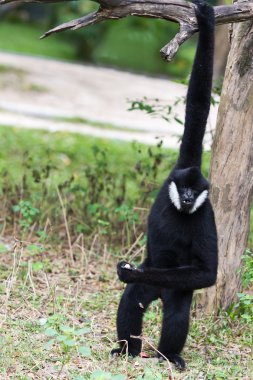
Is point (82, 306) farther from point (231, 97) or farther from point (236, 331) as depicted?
point (231, 97)

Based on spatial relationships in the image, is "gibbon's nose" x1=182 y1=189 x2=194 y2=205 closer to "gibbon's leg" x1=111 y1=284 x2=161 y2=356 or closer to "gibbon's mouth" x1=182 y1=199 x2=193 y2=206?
"gibbon's mouth" x1=182 y1=199 x2=193 y2=206

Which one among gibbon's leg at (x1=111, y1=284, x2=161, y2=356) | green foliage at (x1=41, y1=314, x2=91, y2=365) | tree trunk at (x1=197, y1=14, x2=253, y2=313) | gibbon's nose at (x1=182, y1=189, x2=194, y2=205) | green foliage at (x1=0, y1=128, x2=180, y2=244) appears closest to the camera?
green foliage at (x1=41, y1=314, x2=91, y2=365)

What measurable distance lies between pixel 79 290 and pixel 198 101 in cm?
233

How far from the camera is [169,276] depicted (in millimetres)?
5332

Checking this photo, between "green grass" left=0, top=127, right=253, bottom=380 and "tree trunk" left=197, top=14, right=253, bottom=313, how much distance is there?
0.17m

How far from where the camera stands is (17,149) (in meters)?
11.7

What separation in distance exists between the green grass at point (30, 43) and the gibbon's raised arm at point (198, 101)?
16735mm

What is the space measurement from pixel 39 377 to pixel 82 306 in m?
1.69

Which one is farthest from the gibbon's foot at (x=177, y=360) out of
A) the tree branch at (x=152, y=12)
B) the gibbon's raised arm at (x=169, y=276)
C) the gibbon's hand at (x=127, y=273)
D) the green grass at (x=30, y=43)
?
the green grass at (x=30, y=43)

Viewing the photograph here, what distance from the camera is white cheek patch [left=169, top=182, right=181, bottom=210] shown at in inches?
211

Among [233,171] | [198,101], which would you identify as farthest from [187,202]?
[233,171]

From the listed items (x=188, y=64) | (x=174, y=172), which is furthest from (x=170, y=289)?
(x=188, y=64)

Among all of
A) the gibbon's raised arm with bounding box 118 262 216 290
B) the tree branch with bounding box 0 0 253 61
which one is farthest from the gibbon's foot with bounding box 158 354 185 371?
the tree branch with bounding box 0 0 253 61

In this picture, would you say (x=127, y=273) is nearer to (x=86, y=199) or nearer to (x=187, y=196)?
(x=187, y=196)
